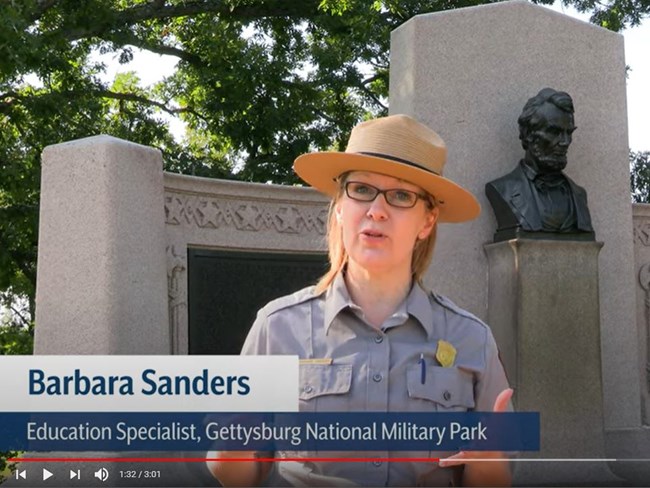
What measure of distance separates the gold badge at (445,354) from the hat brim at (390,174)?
16.3 inches

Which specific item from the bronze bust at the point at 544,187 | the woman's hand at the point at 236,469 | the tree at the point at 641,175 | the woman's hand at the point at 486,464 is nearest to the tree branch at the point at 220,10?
the tree at the point at 641,175

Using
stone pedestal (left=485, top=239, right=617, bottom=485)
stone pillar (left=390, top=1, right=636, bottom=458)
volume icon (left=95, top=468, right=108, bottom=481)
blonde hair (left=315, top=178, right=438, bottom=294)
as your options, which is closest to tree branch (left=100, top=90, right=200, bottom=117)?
stone pillar (left=390, top=1, right=636, bottom=458)

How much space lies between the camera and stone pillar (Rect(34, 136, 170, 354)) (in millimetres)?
7512

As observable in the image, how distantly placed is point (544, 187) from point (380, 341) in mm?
6306

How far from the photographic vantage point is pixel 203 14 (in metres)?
15.8

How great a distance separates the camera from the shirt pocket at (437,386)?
2516 mm

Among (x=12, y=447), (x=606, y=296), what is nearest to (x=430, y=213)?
(x=12, y=447)

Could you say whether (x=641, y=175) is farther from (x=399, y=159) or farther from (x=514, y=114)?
(x=399, y=159)

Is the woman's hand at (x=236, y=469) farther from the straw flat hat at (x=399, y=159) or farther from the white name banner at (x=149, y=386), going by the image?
the straw flat hat at (x=399, y=159)

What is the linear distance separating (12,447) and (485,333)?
7.95ft

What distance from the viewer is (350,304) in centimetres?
256

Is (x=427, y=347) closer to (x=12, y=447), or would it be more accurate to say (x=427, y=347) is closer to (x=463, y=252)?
(x=12, y=447)

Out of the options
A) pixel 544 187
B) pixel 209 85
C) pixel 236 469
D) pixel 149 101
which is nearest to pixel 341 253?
pixel 236 469

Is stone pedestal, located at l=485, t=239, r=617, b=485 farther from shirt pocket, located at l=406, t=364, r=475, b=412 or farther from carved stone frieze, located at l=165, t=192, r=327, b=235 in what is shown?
shirt pocket, located at l=406, t=364, r=475, b=412
